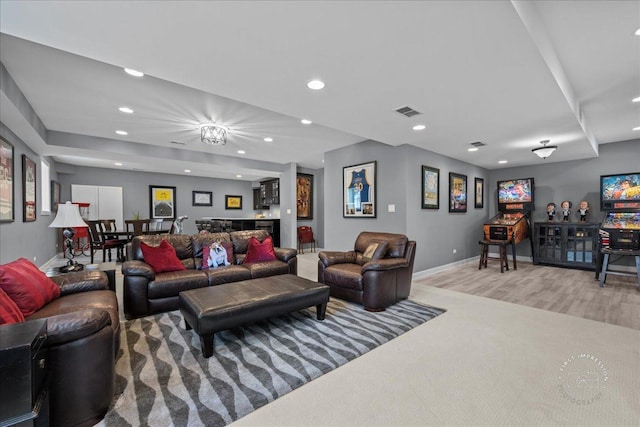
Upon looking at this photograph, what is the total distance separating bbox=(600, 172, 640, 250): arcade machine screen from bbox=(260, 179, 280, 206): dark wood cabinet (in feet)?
25.0

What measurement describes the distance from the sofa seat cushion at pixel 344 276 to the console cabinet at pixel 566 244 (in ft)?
16.8

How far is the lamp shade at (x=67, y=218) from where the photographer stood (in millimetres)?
2943

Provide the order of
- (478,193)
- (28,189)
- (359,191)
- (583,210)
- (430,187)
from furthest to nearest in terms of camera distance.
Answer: (478,193), (583,210), (359,191), (430,187), (28,189)

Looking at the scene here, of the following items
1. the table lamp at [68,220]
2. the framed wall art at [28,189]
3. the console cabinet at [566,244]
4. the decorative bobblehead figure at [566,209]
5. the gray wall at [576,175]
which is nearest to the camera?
the table lamp at [68,220]

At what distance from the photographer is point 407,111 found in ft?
10.8

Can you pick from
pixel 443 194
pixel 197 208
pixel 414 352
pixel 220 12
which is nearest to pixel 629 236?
pixel 443 194

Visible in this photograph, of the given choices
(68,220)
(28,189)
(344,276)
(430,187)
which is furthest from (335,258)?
(28,189)

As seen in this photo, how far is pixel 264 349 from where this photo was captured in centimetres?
234

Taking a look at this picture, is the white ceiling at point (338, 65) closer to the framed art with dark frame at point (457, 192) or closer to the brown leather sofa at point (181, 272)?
the framed art with dark frame at point (457, 192)

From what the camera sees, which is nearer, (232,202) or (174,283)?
(174,283)

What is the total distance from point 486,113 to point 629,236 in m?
3.78

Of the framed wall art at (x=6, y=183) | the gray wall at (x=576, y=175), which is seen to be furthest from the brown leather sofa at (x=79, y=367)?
the gray wall at (x=576, y=175)

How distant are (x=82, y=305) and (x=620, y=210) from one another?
27.5ft

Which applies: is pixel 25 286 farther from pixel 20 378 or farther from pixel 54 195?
pixel 54 195
